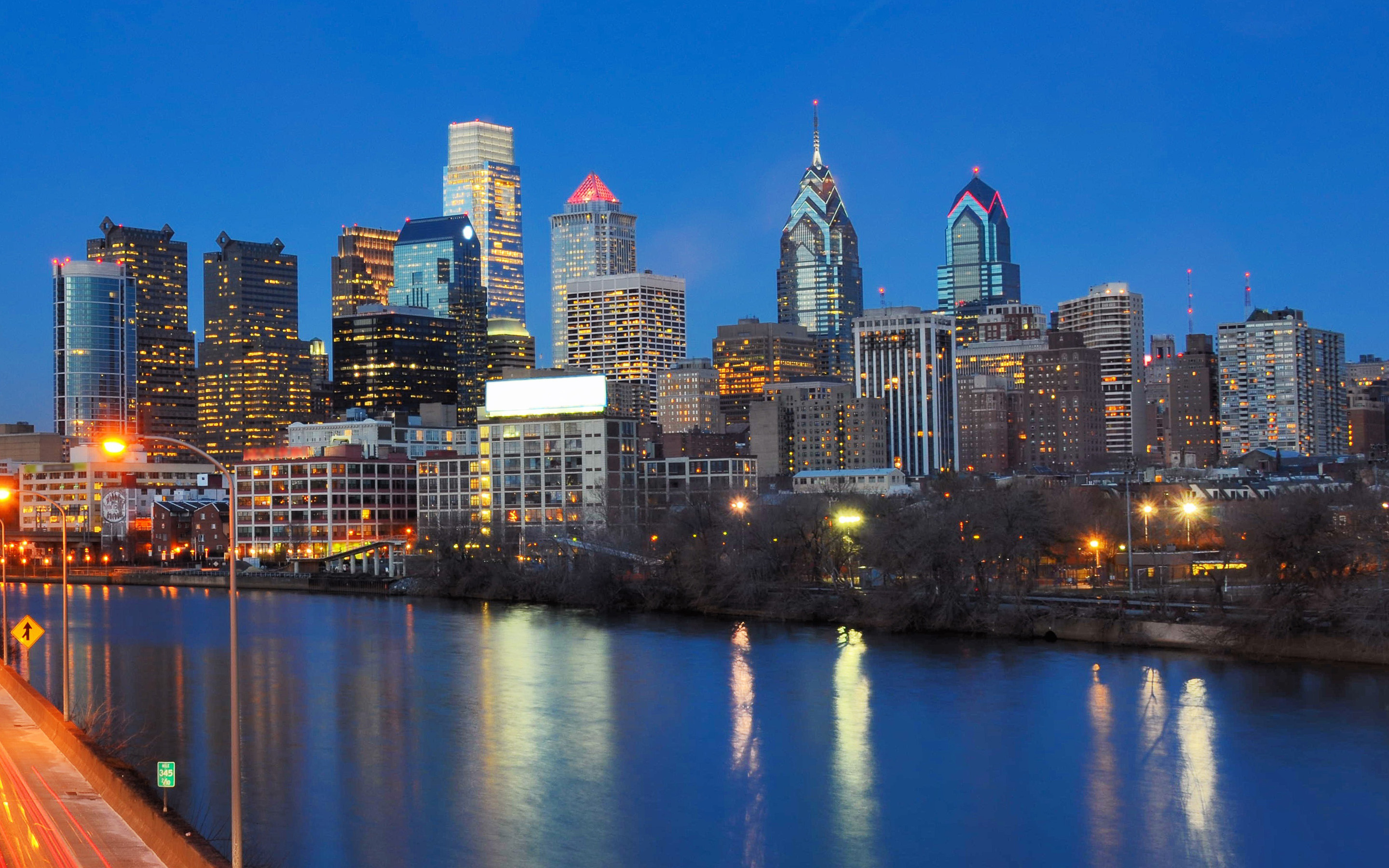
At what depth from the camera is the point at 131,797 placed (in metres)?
26.7

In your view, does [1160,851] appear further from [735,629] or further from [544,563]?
[544,563]

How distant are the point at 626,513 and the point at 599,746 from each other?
207 feet

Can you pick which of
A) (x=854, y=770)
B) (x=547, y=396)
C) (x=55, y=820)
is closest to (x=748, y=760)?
(x=854, y=770)

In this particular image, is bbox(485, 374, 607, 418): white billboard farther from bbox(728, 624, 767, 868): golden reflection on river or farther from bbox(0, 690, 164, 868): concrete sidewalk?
bbox(0, 690, 164, 868): concrete sidewalk

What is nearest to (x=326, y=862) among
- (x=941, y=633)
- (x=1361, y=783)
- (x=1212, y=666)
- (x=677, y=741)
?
(x=677, y=741)

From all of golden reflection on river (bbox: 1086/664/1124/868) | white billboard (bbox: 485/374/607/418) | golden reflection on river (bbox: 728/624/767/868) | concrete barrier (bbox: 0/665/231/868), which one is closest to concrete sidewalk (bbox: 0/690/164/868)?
concrete barrier (bbox: 0/665/231/868)

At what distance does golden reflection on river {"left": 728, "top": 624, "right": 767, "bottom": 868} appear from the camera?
3106 centimetres

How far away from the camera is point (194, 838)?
2461 centimetres

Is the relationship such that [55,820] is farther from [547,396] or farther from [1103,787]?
[547,396]

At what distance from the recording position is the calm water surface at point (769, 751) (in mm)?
30828

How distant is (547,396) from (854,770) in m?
88.9

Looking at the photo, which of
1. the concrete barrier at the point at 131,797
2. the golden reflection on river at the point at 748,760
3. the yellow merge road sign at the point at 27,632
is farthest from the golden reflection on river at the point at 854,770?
the yellow merge road sign at the point at 27,632

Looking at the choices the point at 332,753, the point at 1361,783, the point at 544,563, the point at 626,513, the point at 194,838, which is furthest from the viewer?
the point at 626,513

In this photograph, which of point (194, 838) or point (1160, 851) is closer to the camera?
point (194, 838)
